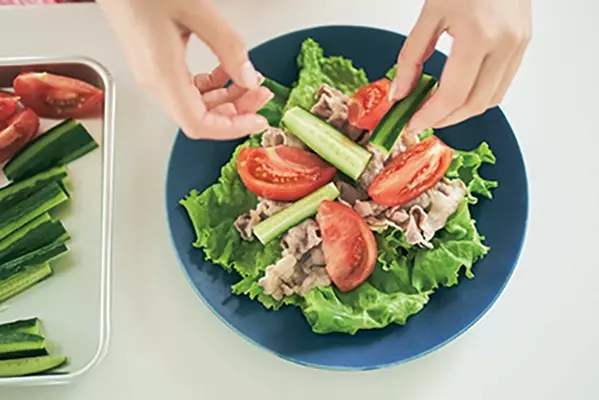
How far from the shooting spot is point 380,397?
46.9 inches

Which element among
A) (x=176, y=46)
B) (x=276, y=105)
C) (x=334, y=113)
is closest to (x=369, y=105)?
(x=334, y=113)

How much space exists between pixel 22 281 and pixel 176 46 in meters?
0.63

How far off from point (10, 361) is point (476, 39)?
83 centimetres

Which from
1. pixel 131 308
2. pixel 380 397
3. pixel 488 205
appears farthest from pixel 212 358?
pixel 488 205

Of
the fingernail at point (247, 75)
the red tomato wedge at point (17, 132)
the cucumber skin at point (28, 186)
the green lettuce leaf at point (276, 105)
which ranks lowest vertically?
the cucumber skin at point (28, 186)

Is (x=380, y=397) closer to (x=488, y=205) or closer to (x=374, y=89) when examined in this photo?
(x=488, y=205)

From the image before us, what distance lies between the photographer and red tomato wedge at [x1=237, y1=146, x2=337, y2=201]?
1.21 metres

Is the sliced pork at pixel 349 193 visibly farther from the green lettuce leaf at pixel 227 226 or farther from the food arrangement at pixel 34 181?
the food arrangement at pixel 34 181

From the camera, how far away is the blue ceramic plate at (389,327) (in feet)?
3.71

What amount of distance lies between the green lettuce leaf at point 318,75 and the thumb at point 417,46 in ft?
1.13

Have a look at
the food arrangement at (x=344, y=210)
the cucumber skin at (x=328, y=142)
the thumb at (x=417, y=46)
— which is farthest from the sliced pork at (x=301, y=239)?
the thumb at (x=417, y=46)

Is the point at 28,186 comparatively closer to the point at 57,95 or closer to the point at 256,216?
the point at 57,95

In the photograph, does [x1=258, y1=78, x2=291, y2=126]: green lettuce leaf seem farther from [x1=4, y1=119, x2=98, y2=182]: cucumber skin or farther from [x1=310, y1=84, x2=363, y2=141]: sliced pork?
[x1=4, y1=119, x2=98, y2=182]: cucumber skin

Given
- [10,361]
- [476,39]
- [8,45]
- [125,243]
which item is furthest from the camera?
[8,45]
